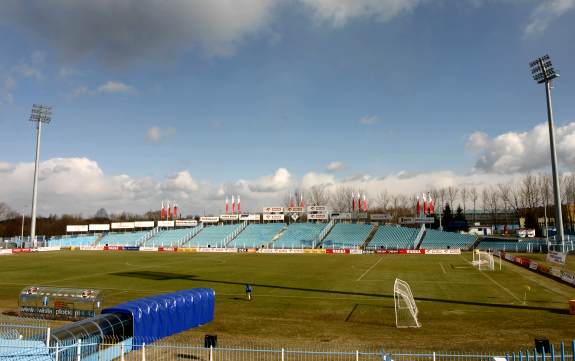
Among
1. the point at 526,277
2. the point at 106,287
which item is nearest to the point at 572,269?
the point at 526,277

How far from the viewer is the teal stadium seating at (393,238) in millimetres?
98188

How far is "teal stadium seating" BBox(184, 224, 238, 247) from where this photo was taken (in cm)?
11481

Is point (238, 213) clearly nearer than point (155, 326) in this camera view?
No

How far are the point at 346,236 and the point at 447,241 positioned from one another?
24.3 meters

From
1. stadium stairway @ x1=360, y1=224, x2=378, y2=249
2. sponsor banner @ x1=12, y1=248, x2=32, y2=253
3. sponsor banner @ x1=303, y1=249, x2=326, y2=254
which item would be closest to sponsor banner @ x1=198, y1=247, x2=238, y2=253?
sponsor banner @ x1=303, y1=249, x2=326, y2=254

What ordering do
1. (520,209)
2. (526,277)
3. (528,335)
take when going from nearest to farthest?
(528,335), (526,277), (520,209)

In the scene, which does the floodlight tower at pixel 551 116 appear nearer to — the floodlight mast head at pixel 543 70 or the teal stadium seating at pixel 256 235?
the floodlight mast head at pixel 543 70

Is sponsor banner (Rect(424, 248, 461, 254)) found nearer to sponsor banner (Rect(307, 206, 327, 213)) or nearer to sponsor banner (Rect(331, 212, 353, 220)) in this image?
sponsor banner (Rect(331, 212, 353, 220))

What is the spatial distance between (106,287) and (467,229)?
12312 centimetres

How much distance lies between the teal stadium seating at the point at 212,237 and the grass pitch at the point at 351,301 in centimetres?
5371

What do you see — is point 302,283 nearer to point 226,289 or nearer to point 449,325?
point 226,289

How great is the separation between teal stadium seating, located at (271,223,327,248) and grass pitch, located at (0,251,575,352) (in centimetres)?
4456

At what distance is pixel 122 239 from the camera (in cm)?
12688

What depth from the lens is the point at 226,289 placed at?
40781mm
